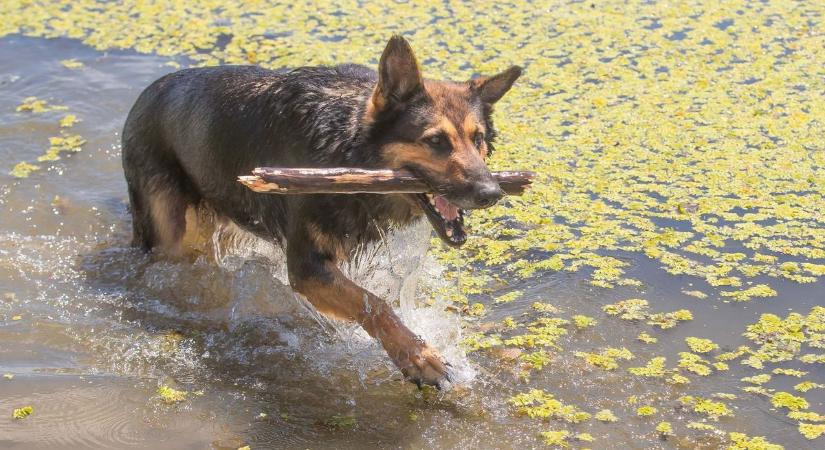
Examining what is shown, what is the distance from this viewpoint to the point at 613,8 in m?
11.6

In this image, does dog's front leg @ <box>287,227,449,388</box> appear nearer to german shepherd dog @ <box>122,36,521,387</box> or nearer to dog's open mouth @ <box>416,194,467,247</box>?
german shepherd dog @ <box>122,36,521,387</box>

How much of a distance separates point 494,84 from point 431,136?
2.53ft

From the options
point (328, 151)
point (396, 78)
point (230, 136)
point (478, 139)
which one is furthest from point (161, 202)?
point (478, 139)

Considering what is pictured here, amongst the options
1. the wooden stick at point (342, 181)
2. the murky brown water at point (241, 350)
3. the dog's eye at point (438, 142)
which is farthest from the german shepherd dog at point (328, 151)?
the murky brown water at point (241, 350)

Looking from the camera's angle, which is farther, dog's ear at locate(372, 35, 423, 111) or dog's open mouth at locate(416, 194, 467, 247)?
dog's open mouth at locate(416, 194, 467, 247)

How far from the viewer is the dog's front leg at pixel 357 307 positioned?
543 cm

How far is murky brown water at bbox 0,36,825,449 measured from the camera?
528 cm

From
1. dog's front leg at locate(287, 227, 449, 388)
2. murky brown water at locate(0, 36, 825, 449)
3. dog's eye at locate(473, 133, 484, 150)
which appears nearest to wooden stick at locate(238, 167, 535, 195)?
dog's eye at locate(473, 133, 484, 150)

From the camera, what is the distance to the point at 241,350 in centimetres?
638

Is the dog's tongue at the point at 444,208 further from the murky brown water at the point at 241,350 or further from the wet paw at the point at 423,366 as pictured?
the wet paw at the point at 423,366

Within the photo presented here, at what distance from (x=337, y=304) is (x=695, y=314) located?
2.41 meters

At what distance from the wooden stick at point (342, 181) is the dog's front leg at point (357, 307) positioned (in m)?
0.61

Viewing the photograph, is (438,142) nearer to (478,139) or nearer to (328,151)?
(478,139)

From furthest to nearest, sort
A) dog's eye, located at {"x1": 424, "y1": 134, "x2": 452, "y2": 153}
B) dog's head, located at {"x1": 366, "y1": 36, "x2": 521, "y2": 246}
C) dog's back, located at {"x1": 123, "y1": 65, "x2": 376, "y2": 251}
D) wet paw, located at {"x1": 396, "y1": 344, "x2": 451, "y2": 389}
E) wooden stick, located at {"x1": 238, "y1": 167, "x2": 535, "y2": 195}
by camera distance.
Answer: dog's back, located at {"x1": 123, "y1": 65, "x2": 376, "y2": 251}
wet paw, located at {"x1": 396, "y1": 344, "x2": 451, "y2": 389}
dog's eye, located at {"x1": 424, "y1": 134, "x2": 452, "y2": 153}
dog's head, located at {"x1": 366, "y1": 36, "x2": 521, "y2": 246}
wooden stick, located at {"x1": 238, "y1": 167, "x2": 535, "y2": 195}
